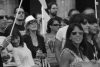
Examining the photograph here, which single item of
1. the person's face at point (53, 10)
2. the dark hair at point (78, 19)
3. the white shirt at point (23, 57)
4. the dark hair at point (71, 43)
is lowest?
the white shirt at point (23, 57)

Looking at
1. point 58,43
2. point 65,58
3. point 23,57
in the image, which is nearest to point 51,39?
point 58,43

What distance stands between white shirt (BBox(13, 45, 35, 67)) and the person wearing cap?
23.6 inches

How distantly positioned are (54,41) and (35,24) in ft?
1.87

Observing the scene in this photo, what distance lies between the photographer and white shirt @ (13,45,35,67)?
6.54 meters

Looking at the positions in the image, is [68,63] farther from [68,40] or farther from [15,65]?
[15,65]

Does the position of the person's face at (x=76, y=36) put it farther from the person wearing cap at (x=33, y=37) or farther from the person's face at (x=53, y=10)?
the person's face at (x=53, y=10)

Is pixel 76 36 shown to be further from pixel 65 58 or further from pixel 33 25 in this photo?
pixel 33 25

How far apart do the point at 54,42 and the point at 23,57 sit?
1.07m

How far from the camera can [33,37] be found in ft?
24.7

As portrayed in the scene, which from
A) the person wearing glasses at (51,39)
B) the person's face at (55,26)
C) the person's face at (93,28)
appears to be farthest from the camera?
the person's face at (55,26)

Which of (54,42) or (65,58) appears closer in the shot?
(65,58)

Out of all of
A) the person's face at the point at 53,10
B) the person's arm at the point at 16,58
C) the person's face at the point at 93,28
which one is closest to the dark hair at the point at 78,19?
the person's face at the point at 93,28

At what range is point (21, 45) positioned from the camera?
675 cm

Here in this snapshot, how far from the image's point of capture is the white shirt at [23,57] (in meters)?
6.54
